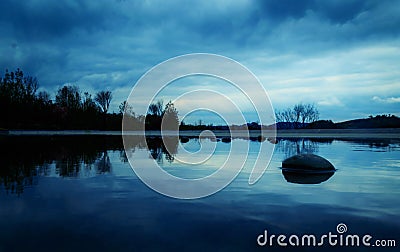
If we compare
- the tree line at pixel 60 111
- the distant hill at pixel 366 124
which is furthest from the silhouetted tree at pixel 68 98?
the distant hill at pixel 366 124

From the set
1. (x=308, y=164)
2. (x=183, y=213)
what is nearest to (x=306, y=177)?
(x=308, y=164)

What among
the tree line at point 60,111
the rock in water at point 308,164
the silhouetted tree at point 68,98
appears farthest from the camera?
the silhouetted tree at point 68,98

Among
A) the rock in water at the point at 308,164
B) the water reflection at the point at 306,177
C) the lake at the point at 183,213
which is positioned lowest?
the lake at the point at 183,213

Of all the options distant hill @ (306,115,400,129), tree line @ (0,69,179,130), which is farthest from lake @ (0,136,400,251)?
distant hill @ (306,115,400,129)

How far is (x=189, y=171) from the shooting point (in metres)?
13.0

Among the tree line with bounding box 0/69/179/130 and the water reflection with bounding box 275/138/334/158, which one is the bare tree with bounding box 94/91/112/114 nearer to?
the tree line with bounding box 0/69/179/130

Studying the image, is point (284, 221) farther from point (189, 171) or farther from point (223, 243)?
point (189, 171)

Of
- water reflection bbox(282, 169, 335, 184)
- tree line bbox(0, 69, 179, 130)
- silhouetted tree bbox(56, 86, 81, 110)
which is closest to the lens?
water reflection bbox(282, 169, 335, 184)

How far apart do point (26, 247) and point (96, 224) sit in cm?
134

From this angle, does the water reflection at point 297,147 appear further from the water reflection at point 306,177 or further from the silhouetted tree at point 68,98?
the silhouetted tree at point 68,98

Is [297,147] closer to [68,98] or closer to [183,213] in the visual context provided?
[183,213]

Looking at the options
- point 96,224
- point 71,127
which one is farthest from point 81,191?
point 71,127

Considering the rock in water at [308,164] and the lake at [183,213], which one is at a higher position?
the rock in water at [308,164]

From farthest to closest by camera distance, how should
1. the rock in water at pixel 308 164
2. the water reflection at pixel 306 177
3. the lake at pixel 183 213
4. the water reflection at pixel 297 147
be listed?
the water reflection at pixel 297 147 → the rock in water at pixel 308 164 → the water reflection at pixel 306 177 → the lake at pixel 183 213
